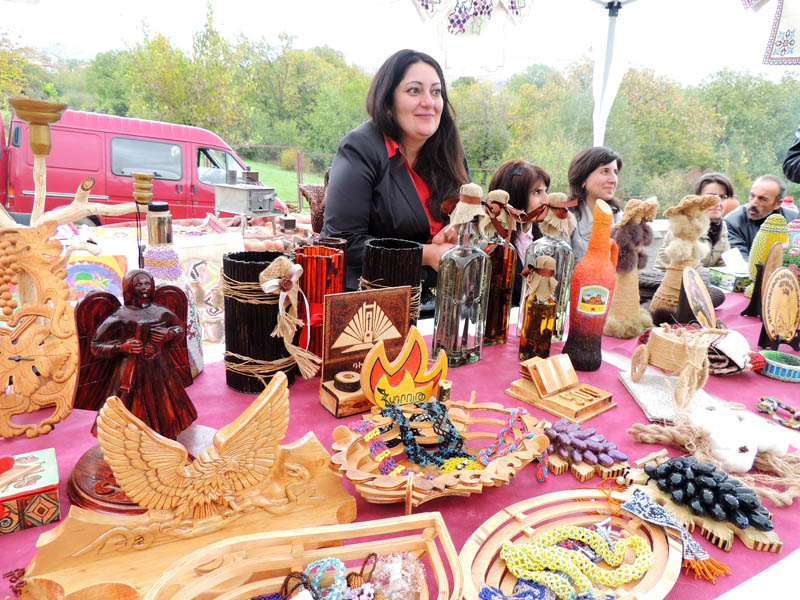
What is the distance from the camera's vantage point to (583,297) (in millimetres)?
1172

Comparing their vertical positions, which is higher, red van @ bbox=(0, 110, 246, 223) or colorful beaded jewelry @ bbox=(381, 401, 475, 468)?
red van @ bbox=(0, 110, 246, 223)

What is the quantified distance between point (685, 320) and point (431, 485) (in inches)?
45.4

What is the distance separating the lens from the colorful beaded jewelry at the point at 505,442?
0.76 metres

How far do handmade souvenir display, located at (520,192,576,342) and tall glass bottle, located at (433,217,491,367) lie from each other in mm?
154

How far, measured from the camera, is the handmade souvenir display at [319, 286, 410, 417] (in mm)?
927

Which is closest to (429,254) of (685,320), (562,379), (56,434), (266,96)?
(562,379)

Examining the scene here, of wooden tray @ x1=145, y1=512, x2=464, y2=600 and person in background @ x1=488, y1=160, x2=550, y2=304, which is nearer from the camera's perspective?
wooden tray @ x1=145, y1=512, x2=464, y2=600

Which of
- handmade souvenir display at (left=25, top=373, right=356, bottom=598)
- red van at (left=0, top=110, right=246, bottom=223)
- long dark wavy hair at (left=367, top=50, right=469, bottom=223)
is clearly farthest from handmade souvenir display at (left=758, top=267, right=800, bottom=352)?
red van at (left=0, top=110, right=246, bottom=223)

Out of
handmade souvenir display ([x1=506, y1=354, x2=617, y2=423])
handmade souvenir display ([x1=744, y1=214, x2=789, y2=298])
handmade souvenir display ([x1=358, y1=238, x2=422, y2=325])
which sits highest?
handmade souvenir display ([x1=744, y1=214, x2=789, y2=298])

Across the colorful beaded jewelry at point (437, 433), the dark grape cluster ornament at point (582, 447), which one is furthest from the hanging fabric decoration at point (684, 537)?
the colorful beaded jewelry at point (437, 433)

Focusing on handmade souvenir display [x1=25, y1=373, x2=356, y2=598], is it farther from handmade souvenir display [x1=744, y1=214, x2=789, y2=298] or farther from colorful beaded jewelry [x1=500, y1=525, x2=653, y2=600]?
handmade souvenir display [x1=744, y1=214, x2=789, y2=298]

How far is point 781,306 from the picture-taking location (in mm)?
1360

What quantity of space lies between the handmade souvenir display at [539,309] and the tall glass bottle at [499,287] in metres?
0.08

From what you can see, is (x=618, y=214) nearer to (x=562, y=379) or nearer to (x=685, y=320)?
(x=685, y=320)
